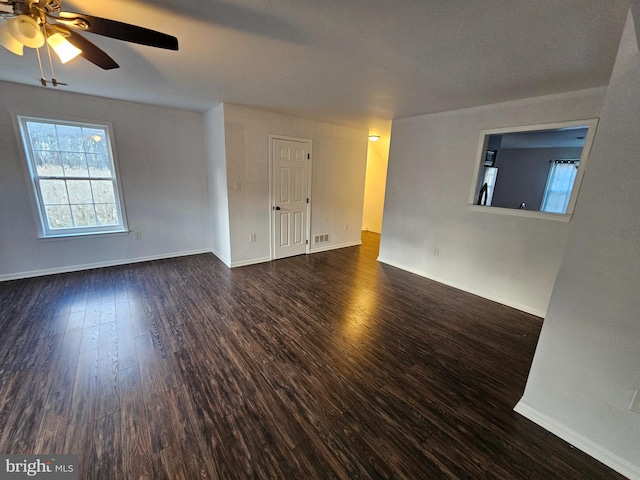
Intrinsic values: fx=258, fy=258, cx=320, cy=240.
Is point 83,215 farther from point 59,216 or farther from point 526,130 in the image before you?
point 526,130

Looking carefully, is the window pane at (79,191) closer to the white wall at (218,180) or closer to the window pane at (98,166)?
the window pane at (98,166)

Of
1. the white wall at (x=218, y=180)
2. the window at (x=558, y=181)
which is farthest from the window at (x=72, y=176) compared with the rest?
the window at (x=558, y=181)

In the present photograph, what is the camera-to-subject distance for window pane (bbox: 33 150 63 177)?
3316 millimetres

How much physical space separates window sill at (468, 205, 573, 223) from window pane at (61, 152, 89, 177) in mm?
5277

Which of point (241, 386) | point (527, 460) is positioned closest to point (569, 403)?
point (527, 460)

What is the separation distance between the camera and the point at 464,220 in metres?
3.44

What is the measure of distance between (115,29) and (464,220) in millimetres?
3749

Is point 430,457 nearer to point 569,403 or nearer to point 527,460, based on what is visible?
point 527,460

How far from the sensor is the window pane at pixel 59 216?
3492 mm

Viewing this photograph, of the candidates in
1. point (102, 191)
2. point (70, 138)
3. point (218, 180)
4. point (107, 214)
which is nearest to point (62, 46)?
point (218, 180)

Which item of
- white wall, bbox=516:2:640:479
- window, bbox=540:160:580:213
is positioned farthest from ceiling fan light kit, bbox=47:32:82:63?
window, bbox=540:160:580:213

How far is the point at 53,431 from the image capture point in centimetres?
145

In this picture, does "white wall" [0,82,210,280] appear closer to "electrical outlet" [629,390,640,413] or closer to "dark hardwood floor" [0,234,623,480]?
"dark hardwood floor" [0,234,623,480]

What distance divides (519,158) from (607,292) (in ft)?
17.4
